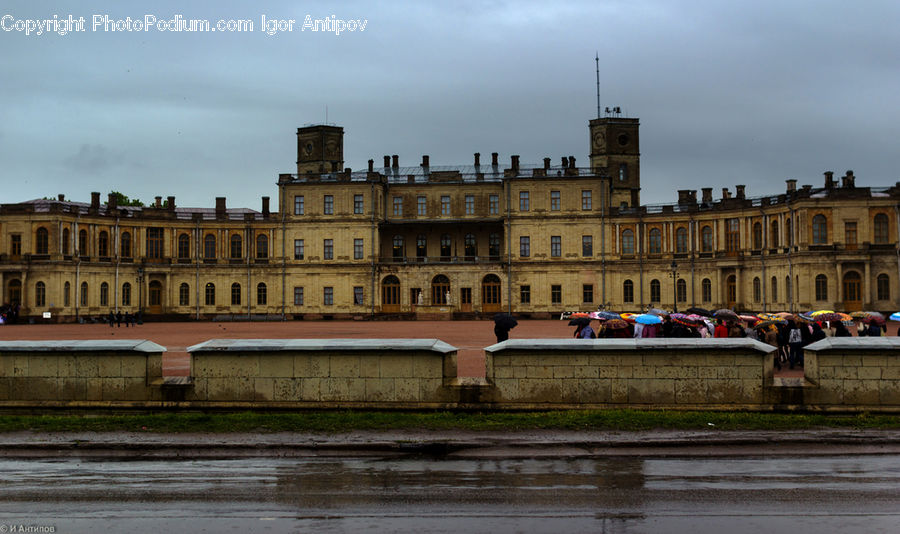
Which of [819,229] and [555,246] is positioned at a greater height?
[819,229]

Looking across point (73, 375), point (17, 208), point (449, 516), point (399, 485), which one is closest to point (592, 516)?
point (449, 516)

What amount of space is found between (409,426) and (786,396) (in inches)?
238

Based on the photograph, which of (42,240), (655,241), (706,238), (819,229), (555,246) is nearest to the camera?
(819,229)

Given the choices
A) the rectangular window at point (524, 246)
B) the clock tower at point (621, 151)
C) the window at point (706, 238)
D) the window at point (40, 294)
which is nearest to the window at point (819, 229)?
the window at point (706, 238)

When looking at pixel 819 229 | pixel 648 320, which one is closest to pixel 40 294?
pixel 648 320

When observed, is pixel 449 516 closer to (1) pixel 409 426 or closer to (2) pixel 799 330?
(1) pixel 409 426

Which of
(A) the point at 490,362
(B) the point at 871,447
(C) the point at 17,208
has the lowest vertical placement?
(B) the point at 871,447

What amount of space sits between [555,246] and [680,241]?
979cm

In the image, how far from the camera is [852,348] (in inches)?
551

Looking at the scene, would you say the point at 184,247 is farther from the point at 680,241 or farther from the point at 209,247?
the point at 680,241

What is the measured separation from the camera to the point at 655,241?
70562 millimetres

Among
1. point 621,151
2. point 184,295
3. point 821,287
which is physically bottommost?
point 184,295

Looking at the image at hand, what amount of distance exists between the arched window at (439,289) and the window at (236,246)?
53.1ft

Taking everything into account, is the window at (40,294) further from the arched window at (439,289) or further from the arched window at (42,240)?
the arched window at (439,289)
